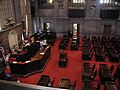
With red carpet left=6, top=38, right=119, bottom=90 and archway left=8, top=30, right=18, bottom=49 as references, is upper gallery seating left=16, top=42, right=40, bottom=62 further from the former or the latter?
archway left=8, top=30, right=18, bottom=49

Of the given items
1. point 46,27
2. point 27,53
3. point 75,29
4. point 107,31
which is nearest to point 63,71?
point 27,53

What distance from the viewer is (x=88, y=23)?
2252 centimetres

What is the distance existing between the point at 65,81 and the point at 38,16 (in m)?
16.4

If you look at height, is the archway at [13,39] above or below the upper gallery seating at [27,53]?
above

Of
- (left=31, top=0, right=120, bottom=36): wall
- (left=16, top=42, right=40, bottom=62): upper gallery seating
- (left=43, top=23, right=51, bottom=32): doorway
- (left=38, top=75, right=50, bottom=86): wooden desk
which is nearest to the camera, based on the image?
(left=38, top=75, right=50, bottom=86): wooden desk

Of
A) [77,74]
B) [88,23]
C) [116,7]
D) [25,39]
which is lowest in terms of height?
[77,74]

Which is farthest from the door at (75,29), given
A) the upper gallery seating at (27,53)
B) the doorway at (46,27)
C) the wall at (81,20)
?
the upper gallery seating at (27,53)

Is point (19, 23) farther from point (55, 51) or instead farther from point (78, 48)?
point (78, 48)

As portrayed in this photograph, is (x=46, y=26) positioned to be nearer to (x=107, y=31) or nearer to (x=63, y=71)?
(x=107, y=31)

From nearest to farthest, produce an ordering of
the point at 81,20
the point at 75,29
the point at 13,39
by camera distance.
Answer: the point at 13,39
the point at 81,20
the point at 75,29

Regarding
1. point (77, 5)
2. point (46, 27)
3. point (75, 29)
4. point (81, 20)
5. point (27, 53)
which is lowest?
point (27, 53)

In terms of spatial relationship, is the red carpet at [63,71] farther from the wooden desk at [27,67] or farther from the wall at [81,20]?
the wall at [81,20]

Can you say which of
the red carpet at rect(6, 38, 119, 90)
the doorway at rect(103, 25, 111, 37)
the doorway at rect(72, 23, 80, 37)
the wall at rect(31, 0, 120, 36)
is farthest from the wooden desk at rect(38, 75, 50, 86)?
the doorway at rect(103, 25, 111, 37)

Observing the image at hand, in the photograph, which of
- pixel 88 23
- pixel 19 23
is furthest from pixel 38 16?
pixel 88 23
